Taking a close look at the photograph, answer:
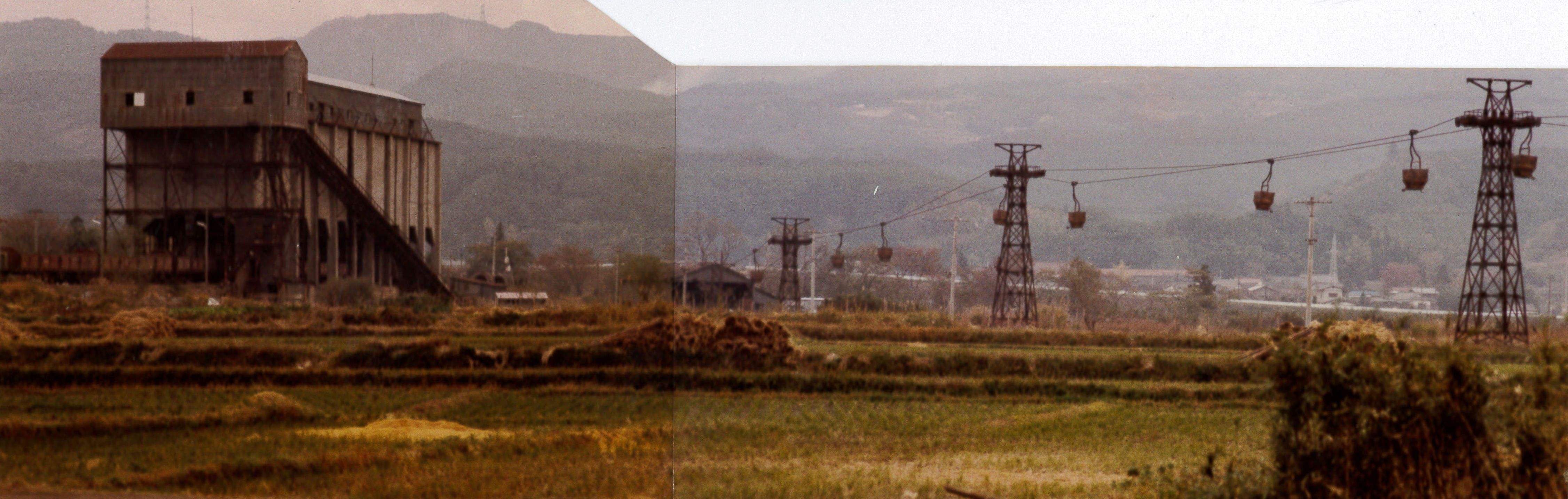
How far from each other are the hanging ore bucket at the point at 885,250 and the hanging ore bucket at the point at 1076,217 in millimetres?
1534

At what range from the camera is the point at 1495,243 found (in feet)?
26.8

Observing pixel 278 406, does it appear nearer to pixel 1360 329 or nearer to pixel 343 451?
pixel 343 451

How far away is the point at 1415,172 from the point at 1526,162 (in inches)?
28.0

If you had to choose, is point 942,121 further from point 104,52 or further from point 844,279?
point 104,52

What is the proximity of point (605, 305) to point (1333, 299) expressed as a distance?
5.72 metres

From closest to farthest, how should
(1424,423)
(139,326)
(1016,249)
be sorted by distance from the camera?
(1424,423) < (139,326) < (1016,249)

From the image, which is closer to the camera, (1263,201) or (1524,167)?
(1524,167)

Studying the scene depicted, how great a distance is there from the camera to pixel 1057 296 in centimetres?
946

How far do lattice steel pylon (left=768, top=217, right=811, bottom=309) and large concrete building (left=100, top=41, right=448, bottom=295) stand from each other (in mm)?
3281

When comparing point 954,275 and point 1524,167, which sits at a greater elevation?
point 1524,167

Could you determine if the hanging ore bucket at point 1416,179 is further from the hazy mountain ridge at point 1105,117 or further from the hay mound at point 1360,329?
the hay mound at point 1360,329

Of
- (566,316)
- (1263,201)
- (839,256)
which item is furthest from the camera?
(839,256)

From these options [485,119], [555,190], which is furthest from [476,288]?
[485,119]

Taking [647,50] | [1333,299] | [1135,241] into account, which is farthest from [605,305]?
[1333,299]
